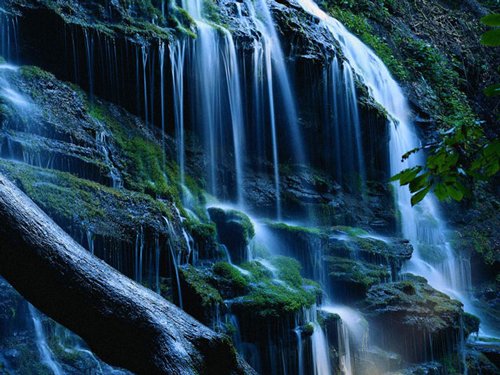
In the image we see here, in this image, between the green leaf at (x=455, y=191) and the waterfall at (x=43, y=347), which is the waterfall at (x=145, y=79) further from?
the green leaf at (x=455, y=191)

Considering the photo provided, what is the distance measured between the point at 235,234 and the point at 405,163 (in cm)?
784

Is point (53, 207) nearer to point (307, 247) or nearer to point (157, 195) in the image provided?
point (157, 195)

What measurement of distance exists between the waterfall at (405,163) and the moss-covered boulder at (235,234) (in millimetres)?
5627

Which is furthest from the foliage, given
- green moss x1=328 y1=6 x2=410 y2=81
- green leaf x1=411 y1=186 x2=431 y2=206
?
green moss x1=328 y1=6 x2=410 y2=81

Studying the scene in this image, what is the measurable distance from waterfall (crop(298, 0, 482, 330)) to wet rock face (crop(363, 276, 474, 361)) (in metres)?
3.28

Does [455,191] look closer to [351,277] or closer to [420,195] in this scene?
[420,195]

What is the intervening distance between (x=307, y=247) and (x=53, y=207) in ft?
16.0

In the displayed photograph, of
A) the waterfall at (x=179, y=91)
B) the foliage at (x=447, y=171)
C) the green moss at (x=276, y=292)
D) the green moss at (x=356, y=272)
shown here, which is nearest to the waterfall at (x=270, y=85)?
the waterfall at (x=179, y=91)

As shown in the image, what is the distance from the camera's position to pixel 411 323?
8523 millimetres

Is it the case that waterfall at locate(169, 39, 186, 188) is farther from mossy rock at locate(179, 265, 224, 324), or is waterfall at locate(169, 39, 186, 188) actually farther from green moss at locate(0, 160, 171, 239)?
mossy rock at locate(179, 265, 224, 324)

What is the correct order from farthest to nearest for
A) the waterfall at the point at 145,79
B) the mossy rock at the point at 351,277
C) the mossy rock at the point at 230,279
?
the waterfall at the point at 145,79, the mossy rock at the point at 351,277, the mossy rock at the point at 230,279

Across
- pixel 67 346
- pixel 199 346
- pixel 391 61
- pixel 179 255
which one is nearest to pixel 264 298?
pixel 179 255

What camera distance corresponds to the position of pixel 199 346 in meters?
1.98

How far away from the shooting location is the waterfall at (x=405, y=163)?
13.1 metres
